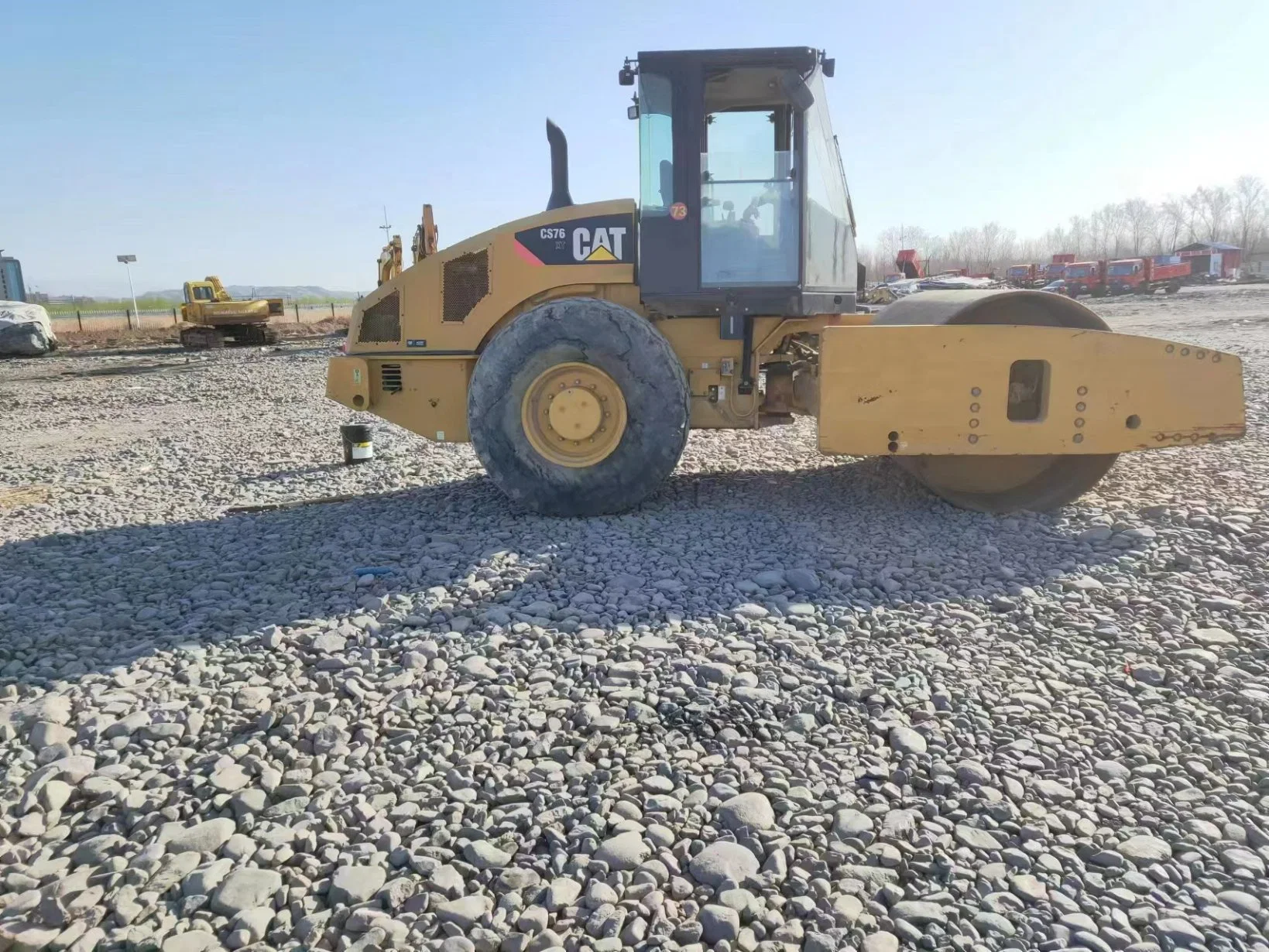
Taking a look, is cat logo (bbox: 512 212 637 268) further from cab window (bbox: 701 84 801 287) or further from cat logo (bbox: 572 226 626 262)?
cab window (bbox: 701 84 801 287)

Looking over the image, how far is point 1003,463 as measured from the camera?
19.9 ft

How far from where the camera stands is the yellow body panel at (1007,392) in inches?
213

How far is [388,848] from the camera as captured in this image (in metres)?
2.60

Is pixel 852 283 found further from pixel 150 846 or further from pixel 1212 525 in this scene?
pixel 150 846

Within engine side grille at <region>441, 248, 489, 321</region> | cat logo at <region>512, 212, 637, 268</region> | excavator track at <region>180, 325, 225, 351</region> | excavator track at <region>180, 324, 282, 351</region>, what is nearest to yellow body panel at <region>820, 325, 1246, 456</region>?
cat logo at <region>512, 212, 637, 268</region>

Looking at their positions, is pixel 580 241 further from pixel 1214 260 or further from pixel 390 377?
pixel 1214 260

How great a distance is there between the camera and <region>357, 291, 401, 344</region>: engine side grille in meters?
6.39

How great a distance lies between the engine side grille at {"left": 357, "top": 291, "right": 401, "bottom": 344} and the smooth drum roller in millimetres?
3391

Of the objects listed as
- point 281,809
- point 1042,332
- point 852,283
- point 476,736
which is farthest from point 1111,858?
point 852,283

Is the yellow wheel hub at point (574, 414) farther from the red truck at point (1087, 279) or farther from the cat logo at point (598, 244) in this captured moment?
the red truck at point (1087, 279)

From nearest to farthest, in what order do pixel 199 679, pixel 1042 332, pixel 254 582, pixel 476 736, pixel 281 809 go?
1. pixel 281 809
2. pixel 476 736
3. pixel 199 679
4. pixel 254 582
5. pixel 1042 332

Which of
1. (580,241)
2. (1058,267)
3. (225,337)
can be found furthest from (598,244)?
(1058,267)

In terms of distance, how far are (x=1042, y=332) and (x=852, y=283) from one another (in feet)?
5.14

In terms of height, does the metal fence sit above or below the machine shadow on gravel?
above
